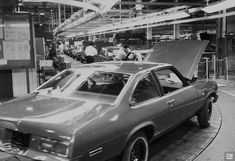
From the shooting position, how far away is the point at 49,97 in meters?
3.70

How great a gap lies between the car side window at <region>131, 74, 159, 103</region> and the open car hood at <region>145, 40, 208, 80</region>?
2.42 metres

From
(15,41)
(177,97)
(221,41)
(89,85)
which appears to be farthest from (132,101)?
(221,41)

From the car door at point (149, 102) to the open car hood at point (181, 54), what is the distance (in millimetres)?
2432

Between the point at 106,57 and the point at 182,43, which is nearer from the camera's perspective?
the point at 182,43

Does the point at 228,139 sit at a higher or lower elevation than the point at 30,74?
lower

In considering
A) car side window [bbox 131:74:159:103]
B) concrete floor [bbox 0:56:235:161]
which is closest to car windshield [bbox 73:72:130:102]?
car side window [bbox 131:74:159:103]

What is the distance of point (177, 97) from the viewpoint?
14.4 ft

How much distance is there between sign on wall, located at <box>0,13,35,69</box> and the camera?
767 centimetres

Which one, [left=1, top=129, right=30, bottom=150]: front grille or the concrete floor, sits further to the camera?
the concrete floor

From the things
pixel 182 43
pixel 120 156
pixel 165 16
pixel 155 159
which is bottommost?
pixel 155 159

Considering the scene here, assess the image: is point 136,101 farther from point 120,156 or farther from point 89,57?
point 89,57

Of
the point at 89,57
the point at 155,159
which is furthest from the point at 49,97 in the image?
the point at 89,57

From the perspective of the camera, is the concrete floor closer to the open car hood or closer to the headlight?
the open car hood

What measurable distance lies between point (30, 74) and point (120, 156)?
19.8 ft
